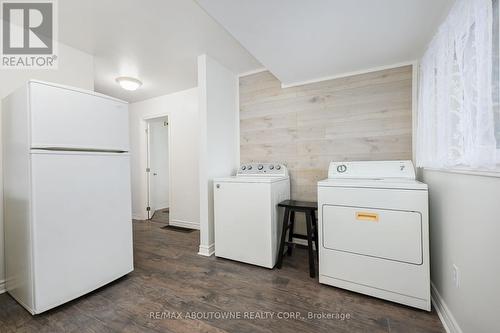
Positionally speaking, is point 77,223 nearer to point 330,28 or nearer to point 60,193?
point 60,193

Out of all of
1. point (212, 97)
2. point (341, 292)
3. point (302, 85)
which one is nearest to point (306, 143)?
point (302, 85)

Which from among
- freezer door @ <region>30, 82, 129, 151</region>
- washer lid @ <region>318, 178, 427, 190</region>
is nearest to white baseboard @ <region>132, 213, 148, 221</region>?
freezer door @ <region>30, 82, 129, 151</region>

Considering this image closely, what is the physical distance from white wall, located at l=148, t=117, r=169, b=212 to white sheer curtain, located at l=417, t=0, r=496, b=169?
4187 mm

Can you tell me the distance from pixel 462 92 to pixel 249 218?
1.83 m

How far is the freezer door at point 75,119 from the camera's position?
4.72 feet

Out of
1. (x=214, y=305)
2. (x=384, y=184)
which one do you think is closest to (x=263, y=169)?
(x=384, y=184)

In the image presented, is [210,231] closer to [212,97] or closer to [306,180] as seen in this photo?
[306,180]

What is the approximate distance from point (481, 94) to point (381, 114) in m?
1.40

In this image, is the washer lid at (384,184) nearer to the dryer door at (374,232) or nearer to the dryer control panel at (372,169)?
the dryer door at (374,232)

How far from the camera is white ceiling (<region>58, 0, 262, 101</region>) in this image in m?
1.73

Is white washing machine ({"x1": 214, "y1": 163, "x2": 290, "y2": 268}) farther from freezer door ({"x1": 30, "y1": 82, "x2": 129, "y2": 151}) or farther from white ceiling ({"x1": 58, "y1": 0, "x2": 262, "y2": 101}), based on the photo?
white ceiling ({"x1": 58, "y1": 0, "x2": 262, "y2": 101})

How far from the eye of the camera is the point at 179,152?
381 centimetres

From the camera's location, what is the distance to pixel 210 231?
2539 millimetres

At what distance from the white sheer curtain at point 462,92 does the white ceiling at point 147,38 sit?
1.75m
